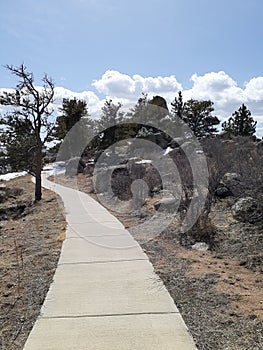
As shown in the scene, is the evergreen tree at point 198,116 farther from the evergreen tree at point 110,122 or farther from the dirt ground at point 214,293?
the dirt ground at point 214,293

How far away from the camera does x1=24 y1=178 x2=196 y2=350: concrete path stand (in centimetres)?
303

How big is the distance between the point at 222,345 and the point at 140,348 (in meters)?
0.72

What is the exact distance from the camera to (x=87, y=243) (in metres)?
6.71

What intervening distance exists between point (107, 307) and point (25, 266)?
7.08ft

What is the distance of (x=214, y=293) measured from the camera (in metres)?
4.10

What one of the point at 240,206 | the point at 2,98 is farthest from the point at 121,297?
the point at 2,98

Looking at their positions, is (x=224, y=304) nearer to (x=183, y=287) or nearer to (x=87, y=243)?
(x=183, y=287)

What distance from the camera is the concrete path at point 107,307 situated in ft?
9.95

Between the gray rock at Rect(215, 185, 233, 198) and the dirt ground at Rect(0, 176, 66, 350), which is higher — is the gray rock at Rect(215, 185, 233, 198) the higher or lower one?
the higher one

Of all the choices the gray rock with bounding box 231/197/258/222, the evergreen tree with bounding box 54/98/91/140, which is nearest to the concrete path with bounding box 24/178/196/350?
the gray rock with bounding box 231/197/258/222

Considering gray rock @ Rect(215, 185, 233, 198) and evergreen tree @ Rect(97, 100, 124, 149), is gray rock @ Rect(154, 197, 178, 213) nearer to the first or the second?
gray rock @ Rect(215, 185, 233, 198)

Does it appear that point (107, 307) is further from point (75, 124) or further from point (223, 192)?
point (75, 124)

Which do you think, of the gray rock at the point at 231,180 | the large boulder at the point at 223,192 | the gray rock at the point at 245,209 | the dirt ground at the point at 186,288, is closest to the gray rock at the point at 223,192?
the large boulder at the point at 223,192

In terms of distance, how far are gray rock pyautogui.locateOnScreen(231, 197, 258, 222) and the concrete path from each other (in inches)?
102
